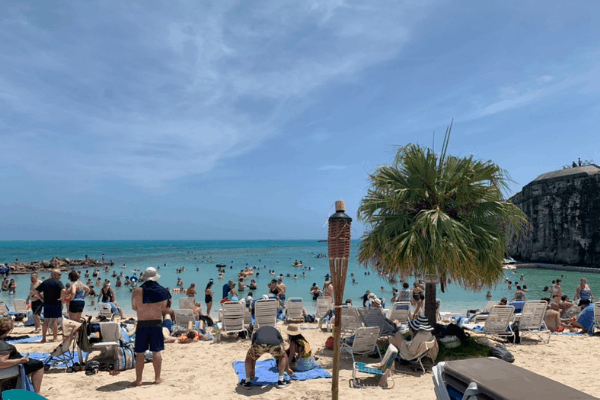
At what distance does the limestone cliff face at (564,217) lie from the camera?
48875mm

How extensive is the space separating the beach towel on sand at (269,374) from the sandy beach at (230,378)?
0.16 metres

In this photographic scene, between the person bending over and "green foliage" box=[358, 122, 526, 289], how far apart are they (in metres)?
3.06

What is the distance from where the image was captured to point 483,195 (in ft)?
28.9

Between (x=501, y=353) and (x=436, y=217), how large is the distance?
329cm

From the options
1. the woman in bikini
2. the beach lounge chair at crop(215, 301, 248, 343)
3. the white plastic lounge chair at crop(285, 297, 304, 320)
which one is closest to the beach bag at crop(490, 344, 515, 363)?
the beach lounge chair at crop(215, 301, 248, 343)

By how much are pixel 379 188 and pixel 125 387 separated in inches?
258

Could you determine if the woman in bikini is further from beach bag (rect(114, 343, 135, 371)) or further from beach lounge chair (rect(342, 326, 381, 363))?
beach lounge chair (rect(342, 326, 381, 363))

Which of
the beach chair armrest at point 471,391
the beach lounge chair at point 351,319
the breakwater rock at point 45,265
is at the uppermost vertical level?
the beach chair armrest at point 471,391

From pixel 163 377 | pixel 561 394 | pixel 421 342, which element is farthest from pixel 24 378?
pixel 421 342

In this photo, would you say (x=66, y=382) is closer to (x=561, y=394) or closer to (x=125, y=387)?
(x=125, y=387)


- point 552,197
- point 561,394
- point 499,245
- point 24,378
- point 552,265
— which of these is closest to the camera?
point 561,394

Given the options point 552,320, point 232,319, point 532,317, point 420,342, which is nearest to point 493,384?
point 420,342

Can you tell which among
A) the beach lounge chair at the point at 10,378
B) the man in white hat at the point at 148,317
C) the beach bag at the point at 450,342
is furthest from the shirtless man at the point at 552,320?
the beach lounge chair at the point at 10,378

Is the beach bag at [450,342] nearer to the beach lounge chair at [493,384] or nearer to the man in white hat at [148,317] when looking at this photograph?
the beach lounge chair at [493,384]
